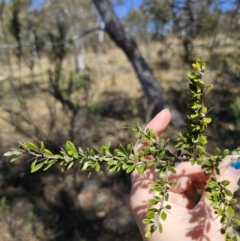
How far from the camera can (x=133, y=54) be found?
395cm

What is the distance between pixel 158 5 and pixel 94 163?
462cm

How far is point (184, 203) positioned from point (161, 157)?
0.23 meters

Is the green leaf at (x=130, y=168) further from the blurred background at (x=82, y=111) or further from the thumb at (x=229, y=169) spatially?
the blurred background at (x=82, y=111)

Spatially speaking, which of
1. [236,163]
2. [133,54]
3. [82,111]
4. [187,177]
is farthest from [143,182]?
[82,111]

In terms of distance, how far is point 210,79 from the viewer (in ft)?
16.7

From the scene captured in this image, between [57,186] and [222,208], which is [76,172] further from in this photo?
[222,208]

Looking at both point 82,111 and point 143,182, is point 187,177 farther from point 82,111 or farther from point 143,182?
point 82,111

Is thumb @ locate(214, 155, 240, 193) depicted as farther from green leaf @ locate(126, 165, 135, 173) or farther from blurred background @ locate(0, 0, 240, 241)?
blurred background @ locate(0, 0, 240, 241)

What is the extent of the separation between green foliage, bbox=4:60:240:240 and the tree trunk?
3.19m

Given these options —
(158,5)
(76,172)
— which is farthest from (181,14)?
(76,172)

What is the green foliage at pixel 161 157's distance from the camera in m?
A: 0.66

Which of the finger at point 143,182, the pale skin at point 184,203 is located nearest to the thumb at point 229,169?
the pale skin at point 184,203

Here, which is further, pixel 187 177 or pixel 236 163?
pixel 187 177

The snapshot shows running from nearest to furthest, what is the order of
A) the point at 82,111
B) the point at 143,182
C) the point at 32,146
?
the point at 32,146 → the point at 143,182 → the point at 82,111
